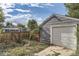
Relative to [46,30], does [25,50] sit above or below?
below

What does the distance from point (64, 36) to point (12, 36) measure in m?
0.52

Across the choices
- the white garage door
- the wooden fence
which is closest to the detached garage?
the white garage door

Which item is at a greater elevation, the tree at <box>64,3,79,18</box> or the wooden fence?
the tree at <box>64,3,79,18</box>

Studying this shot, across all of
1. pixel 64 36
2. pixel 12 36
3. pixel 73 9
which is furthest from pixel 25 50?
pixel 73 9

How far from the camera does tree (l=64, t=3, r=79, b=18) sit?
2.01m

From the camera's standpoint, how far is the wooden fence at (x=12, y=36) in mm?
2027

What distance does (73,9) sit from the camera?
2.02 meters

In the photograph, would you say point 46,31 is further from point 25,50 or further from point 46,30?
point 25,50

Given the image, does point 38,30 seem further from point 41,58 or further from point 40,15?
point 41,58

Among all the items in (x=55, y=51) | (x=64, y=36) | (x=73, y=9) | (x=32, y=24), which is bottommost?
(x=55, y=51)

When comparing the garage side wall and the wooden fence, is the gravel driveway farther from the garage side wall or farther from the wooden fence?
the wooden fence

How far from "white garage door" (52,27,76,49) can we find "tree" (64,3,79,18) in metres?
0.14

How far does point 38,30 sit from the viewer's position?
6.66ft

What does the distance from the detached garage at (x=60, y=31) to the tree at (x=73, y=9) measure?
42mm
